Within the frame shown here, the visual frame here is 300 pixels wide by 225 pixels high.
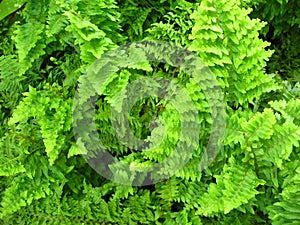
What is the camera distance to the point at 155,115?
201cm

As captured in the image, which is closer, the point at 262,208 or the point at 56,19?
the point at 262,208

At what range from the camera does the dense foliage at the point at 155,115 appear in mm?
1646

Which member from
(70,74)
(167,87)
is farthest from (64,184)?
(167,87)

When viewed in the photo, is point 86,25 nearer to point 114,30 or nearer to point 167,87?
point 114,30

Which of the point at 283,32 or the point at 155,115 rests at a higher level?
the point at 283,32

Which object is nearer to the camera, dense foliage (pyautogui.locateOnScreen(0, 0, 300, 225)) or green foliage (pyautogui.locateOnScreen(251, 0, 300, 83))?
dense foliage (pyautogui.locateOnScreen(0, 0, 300, 225))

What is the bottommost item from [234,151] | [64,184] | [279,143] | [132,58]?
[64,184]

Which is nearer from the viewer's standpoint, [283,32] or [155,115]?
[155,115]

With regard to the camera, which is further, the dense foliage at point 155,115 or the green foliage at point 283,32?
the green foliage at point 283,32

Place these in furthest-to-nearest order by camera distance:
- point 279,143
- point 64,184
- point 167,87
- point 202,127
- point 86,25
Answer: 1. point 64,184
2. point 167,87
3. point 202,127
4. point 86,25
5. point 279,143

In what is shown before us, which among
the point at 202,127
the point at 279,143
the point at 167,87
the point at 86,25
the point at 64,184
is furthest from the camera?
the point at 64,184

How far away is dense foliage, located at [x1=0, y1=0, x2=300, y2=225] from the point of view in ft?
5.40

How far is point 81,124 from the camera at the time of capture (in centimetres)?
201

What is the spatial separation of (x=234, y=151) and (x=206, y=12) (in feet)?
2.11
